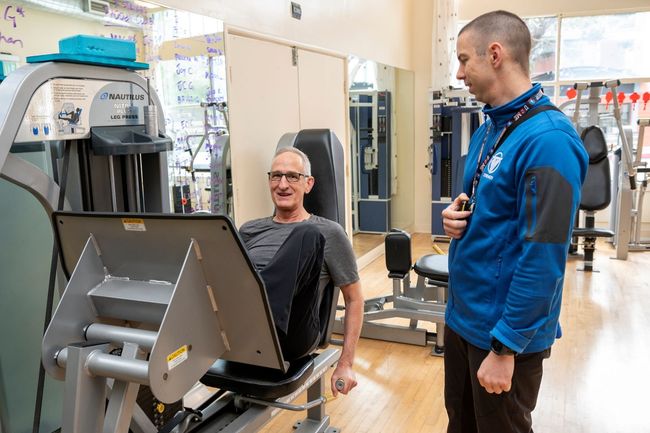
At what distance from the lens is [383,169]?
5.91 metres

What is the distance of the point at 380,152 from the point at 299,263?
177 inches

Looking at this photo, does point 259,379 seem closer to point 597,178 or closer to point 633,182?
point 597,178

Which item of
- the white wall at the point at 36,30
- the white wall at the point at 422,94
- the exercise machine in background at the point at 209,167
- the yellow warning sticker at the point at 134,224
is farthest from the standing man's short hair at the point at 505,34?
the white wall at the point at 422,94

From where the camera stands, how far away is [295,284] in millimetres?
1475

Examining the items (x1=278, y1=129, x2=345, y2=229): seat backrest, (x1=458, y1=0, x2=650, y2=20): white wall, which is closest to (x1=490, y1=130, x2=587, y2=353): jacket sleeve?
(x1=278, y1=129, x2=345, y2=229): seat backrest

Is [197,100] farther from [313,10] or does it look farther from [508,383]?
[508,383]

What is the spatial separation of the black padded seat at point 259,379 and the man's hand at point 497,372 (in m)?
0.60

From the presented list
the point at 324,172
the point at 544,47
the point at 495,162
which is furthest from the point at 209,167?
the point at 544,47

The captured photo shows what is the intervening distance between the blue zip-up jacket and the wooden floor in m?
1.20

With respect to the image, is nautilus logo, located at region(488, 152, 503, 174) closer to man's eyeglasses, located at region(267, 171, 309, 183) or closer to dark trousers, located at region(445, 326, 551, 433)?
dark trousers, located at region(445, 326, 551, 433)

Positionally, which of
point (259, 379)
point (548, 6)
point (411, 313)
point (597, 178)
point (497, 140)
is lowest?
point (411, 313)

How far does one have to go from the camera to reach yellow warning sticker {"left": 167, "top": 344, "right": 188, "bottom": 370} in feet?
3.84

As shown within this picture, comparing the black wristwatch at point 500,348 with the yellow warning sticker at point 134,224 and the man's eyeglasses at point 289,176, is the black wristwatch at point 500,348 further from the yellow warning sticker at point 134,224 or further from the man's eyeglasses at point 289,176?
the man's eyeglasses at point 289,176

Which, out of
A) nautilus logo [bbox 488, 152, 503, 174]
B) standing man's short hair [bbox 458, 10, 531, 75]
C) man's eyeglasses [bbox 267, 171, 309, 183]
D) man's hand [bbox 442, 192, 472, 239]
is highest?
standing man's short hair [bbox 458, 10, 531, 75]
